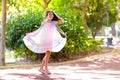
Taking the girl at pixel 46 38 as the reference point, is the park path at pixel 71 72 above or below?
below

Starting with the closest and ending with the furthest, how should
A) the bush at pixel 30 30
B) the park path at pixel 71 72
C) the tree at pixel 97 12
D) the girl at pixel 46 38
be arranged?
the park path at pixel 71 72 → the girl at pixel 46 38 → the bush at pixel 30 30 → the tree at pixel 97 12

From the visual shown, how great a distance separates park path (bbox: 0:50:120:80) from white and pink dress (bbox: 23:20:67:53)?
0.75m

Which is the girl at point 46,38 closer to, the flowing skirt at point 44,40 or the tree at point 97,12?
the flowing skirt at point 44,40

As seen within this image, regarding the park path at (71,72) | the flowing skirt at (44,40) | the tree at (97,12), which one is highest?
the tree at (97,12)

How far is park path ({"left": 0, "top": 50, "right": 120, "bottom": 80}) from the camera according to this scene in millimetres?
9266

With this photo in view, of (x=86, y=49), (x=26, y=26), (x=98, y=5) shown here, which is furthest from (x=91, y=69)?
(x=98, y=5)

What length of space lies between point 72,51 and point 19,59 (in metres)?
2.13

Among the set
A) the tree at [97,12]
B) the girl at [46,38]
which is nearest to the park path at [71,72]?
the girl at [46,38]

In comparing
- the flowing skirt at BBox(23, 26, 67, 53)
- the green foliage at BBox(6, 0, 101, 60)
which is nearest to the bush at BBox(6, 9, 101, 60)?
the green foliage at BBox(6, 0, 101, 60)

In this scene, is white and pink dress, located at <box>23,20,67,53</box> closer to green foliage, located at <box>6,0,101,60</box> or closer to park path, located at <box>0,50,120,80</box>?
park path, located at <box>0,50,120,80</box>

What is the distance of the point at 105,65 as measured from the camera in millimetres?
12258

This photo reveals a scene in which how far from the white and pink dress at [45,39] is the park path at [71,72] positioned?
0.75m

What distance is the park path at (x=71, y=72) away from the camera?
30.4ft

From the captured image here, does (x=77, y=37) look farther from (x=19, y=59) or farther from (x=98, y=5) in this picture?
(x=98, y=5)
